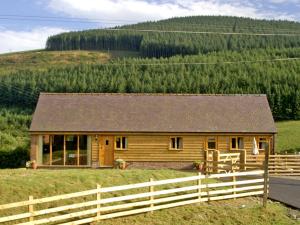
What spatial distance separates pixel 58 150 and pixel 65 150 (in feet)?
1.59

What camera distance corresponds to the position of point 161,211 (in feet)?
60.2

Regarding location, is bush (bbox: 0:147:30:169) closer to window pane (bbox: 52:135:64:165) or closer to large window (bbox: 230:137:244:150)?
window pane (bbox: 52:135:64:165)

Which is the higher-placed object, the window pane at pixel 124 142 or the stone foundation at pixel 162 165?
the window pane at pixel 124 142

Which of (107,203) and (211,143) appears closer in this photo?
(107,203)

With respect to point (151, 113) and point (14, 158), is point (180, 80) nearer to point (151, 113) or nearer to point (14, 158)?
point (151, 113)

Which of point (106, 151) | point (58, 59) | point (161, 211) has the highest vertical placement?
point (58, 59)

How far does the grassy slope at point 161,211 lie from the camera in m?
17.5

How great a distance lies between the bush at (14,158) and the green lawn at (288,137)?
24.8 m

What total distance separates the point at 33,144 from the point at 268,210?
19811 mm

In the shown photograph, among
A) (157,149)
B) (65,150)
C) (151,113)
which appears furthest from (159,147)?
(65,150)

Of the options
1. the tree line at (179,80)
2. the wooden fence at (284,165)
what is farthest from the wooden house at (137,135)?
the tree line at (179,80)

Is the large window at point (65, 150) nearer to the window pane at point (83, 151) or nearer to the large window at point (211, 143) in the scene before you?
the window pane at point (83, 151)

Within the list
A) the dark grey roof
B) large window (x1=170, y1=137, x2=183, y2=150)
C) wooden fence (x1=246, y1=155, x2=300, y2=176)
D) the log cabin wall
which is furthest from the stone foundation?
wooden fence (x1=246, y1=155, x2=300, y2=176)

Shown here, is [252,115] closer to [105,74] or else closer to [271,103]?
[271,103]
